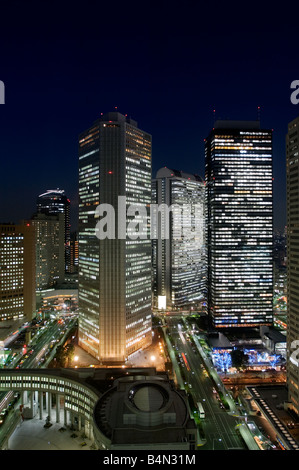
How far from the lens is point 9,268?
72625 millimetres

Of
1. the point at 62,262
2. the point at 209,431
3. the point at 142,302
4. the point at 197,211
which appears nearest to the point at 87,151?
the point at 142,302

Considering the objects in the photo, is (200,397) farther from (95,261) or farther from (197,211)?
(197,211)

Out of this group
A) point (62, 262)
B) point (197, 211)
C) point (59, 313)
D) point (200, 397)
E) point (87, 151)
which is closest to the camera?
point (200, 397)

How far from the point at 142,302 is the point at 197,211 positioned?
50749mm

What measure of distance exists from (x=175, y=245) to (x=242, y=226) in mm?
26334

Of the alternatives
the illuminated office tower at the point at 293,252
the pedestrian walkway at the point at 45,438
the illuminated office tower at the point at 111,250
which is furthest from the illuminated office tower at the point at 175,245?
the pedestrian walkway at the point at 45,438

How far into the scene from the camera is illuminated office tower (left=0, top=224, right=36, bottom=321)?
7150 centimetres

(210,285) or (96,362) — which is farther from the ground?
(210,285)

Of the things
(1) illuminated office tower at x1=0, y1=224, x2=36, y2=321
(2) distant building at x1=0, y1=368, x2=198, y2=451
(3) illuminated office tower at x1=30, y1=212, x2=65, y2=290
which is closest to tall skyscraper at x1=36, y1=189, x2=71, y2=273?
(3) illuminated office tower at x1=30, y1=212, x2=65, y2=290

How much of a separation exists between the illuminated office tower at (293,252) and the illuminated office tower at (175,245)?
167 feet

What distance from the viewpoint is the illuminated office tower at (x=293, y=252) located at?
→ 39.1 m

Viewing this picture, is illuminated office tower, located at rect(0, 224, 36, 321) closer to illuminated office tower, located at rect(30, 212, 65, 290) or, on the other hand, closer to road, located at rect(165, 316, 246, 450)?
illuminated office tower, located at rect(30, 212, 65, 290)

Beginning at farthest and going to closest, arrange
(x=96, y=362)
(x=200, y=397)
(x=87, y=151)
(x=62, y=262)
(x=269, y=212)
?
(x=62, y=262), (x=269, y=212), (x=87, y=151), (x=96, y=362), (x=200, y=397)

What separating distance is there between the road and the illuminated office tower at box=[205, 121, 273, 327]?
15.9 meters
